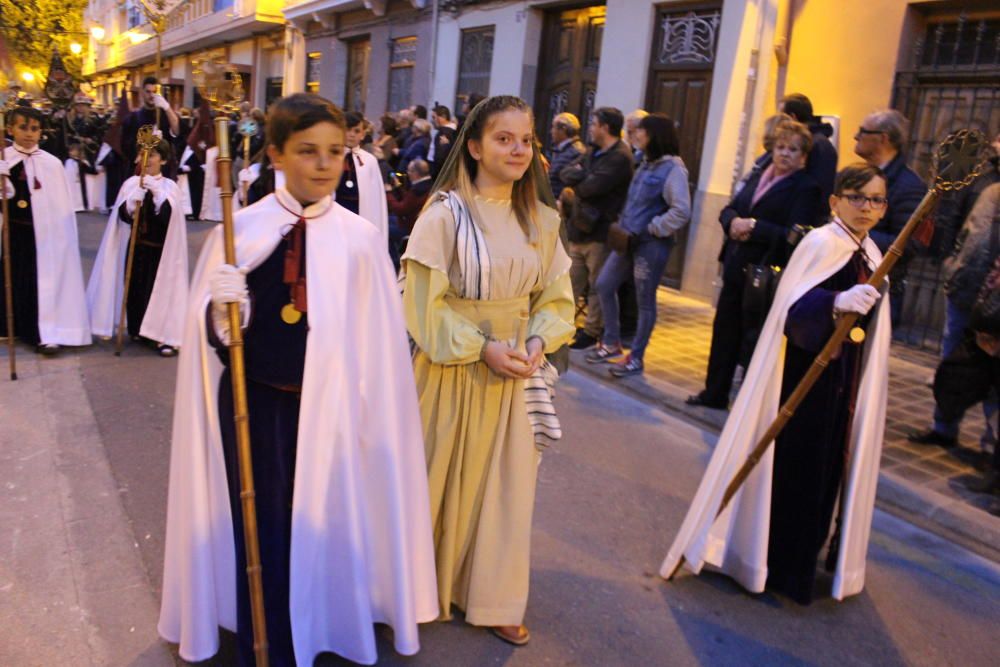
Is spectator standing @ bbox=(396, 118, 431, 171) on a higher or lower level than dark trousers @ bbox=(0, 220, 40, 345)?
higher

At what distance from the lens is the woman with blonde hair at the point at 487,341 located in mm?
2971

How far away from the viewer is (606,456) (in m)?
5.41

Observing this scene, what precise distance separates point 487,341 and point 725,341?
11.6 feet

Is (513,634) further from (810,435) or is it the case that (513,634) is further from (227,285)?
(227,285)

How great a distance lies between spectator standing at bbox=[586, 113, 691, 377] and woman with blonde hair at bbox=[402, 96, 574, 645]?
3.67m

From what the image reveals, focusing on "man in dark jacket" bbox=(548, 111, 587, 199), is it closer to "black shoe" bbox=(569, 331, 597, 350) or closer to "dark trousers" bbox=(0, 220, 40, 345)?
"black shoe" bbox=(569, 331, 597, 350)

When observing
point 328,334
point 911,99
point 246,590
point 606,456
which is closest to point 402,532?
point 246,590

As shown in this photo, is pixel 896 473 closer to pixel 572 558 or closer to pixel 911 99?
pixel 572 558

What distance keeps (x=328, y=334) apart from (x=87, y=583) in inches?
69.4

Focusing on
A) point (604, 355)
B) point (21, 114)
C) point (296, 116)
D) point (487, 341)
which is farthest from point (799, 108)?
point (21, 114)

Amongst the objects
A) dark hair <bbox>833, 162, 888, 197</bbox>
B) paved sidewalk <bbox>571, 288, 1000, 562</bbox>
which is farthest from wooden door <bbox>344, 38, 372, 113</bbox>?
dark hair <bbox>833, 162, 888, 197</bbox>

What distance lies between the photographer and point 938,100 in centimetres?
824

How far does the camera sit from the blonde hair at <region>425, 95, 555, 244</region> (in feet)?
9.83

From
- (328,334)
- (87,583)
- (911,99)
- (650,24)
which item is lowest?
(87,583)
